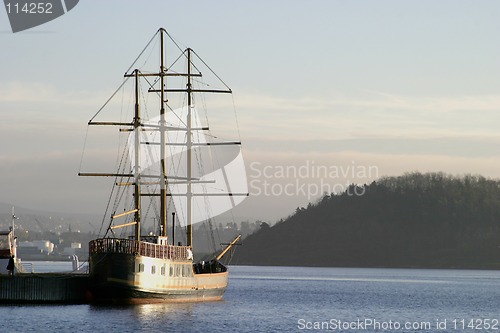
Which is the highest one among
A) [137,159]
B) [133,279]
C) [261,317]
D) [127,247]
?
[137,159]

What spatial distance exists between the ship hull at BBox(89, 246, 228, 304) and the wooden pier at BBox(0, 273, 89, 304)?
1.33 meters

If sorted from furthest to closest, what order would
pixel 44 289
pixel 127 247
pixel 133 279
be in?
1. pixel 127 247
2. pixel 44 289
3. pixel 133 279

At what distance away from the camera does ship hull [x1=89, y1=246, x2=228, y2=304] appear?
91938mm

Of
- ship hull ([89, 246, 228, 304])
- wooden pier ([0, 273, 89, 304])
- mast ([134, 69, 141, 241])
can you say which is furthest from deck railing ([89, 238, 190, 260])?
mast ([134, 69, 141, 241])

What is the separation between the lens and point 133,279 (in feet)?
304

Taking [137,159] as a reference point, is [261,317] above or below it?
below

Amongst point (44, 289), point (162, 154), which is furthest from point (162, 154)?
point (44, 289)

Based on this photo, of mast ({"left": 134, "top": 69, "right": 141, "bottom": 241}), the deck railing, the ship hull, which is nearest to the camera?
the ship hull

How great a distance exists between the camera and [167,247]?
99625 millimetres

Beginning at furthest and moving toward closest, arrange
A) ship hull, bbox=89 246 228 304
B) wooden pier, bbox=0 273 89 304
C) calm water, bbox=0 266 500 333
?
ship hull, bbox=89 246 228 304 → wooden pier, bbox=0 273 89 304 → calm water, bbox=0 266 500 333

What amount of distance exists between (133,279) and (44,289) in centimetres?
766

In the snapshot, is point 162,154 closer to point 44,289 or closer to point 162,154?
point 162,154

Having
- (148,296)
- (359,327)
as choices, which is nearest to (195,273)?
(148,296)

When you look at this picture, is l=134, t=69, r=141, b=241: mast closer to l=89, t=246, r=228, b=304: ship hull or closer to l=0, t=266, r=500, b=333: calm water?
l=89, t=246, r=228, b=304: ship hull
